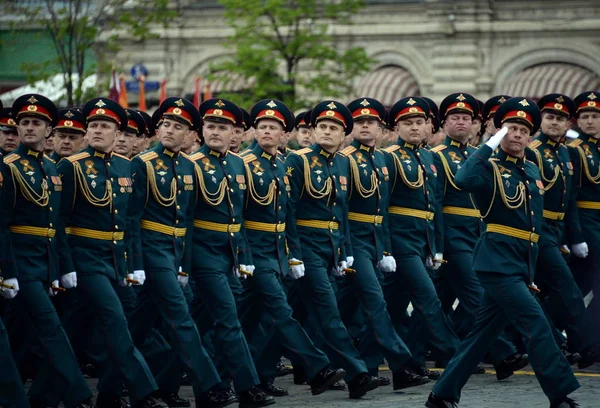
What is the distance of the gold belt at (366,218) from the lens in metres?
11.3

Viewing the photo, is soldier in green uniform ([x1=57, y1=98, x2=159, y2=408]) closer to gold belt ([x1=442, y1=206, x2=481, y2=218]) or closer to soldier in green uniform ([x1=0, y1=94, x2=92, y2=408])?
soldier in green uniform ([x1=0, y1=94, x2=92, y2=408])

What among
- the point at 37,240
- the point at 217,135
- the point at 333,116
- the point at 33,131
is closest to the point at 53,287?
the point at 37,240

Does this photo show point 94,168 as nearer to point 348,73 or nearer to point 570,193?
point 570,193

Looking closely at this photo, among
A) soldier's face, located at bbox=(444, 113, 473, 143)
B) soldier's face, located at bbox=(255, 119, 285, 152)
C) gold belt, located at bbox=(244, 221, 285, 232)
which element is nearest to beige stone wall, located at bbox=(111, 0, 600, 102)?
soldier's face, located at bbox=(444, 113, 473, 143)

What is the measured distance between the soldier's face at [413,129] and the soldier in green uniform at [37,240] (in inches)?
133

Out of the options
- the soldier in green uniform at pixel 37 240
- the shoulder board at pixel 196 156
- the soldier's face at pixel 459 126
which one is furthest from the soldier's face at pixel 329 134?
the soldier in green uniform at pixel 37 240

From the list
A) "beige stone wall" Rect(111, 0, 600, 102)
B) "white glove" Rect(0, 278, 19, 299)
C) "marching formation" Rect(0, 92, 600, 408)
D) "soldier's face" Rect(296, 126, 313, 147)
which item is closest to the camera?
"white glove" Rect(0, 278, 19, 299)

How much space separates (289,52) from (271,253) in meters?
20.4

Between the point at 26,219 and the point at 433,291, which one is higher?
the point at 26,219

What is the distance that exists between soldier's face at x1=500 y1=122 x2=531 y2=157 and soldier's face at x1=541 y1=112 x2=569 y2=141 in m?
2.32

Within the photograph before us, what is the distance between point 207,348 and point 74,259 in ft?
5.89

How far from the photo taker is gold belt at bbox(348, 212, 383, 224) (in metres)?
11.3

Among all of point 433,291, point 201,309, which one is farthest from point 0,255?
point 433,291

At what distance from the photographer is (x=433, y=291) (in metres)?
11.0
